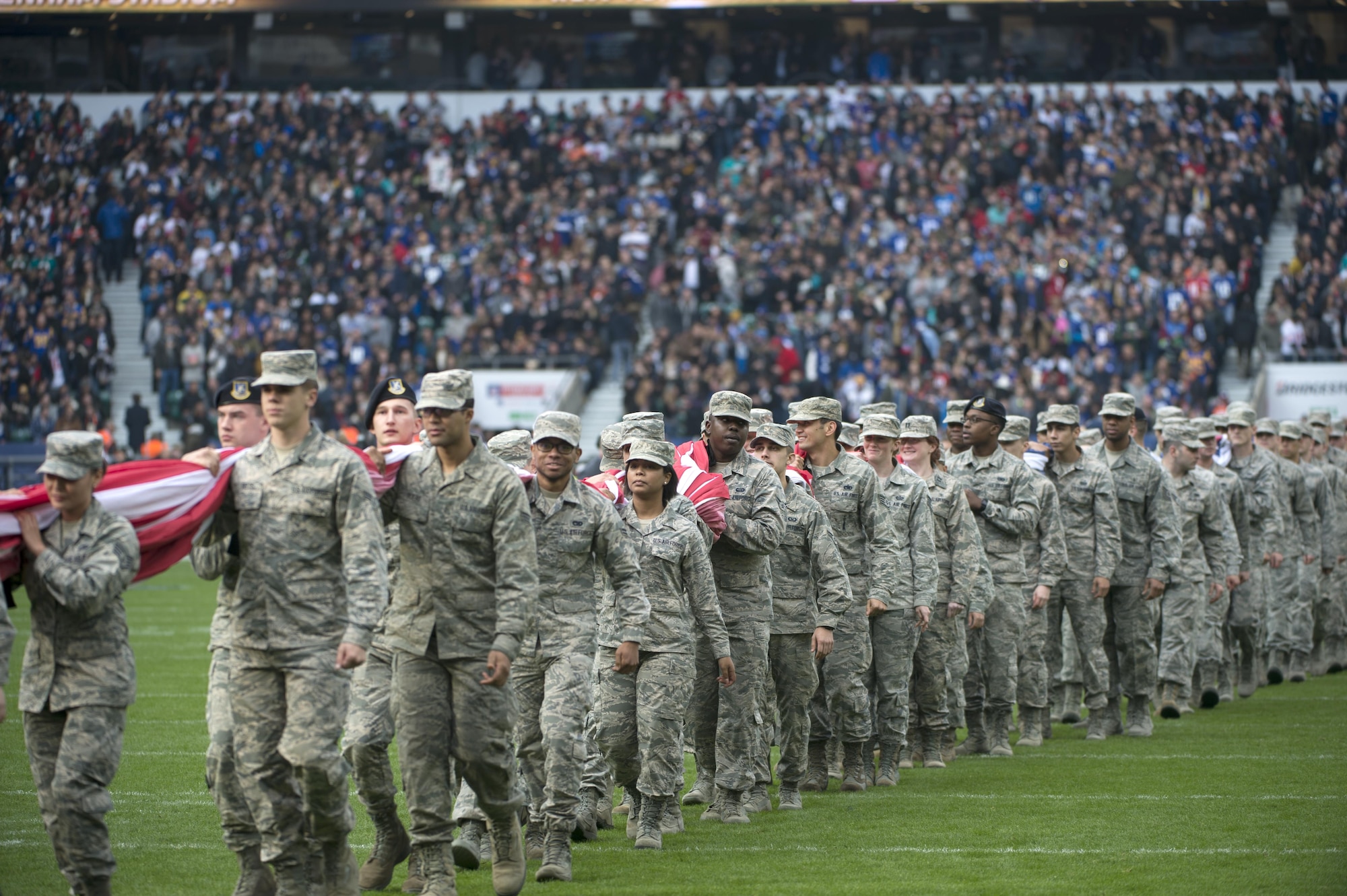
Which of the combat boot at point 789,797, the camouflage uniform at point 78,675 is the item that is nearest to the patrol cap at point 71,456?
the camouflage uniform at point 78,675

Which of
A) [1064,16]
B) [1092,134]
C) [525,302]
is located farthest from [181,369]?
[1064,16]

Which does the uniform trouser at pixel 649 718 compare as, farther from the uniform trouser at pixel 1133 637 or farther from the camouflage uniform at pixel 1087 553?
the uniform trouser at pixel 1133 637

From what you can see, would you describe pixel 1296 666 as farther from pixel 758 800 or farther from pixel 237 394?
pixel 237 394

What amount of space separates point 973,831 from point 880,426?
11.0 feet

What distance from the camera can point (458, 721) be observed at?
300 inches

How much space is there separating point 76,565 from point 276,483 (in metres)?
0.89

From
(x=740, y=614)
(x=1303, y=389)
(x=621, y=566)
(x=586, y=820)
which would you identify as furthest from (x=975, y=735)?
(x=1303, y=389)

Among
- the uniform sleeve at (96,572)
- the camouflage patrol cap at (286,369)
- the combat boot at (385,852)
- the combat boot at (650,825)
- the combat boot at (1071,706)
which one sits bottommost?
the combat boot at (1071,706)

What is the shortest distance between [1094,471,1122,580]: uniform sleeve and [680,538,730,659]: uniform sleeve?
16.0 feet

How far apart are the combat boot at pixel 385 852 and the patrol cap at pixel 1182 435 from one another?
373 inches

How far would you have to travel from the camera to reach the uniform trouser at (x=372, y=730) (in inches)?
313

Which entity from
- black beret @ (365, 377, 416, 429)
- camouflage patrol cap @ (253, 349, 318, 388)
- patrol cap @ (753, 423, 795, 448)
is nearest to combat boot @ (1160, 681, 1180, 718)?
patrol cap @ (753, 423, 795, 448)

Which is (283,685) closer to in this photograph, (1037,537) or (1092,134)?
(1037,537)

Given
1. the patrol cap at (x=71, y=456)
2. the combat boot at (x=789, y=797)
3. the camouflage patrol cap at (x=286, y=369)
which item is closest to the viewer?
the patrol cap at (x=71, y=456)
